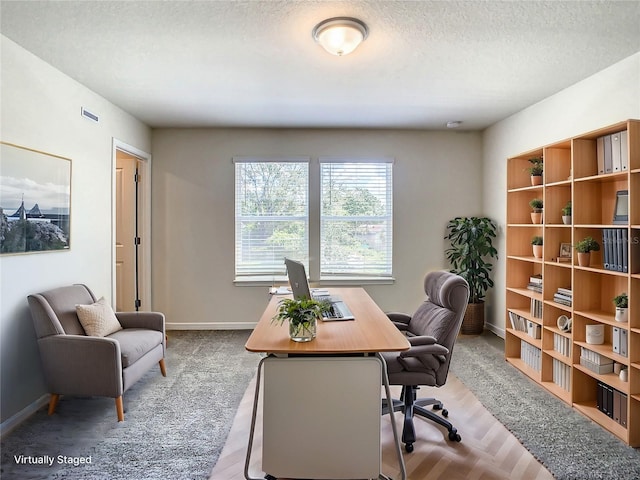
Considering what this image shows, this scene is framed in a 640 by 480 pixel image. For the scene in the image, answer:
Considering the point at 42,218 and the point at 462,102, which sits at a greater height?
the point at 462,102

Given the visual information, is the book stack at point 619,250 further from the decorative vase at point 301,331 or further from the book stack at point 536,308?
the decorative vase at point 301,331

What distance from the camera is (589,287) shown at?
9.59 ft

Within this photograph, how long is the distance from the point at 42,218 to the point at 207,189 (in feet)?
7.23

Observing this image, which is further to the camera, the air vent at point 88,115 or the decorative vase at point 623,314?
the air vent at point 88,115

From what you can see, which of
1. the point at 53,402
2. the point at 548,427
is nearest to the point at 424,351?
the point at 548,427

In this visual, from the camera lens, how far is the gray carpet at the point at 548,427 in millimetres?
2146

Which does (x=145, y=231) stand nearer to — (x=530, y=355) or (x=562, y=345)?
(x=530, y=355)

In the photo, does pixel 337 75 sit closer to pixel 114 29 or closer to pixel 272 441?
pixel 114 29

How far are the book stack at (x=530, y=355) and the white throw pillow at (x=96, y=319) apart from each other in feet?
12.0

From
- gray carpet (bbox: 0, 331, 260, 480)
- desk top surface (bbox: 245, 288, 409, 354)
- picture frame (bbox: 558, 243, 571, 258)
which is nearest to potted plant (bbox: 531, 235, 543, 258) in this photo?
picture frame (bbox: 558, 243, 571, 258)

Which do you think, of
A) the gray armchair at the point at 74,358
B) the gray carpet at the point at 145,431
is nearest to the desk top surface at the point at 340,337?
the gray carpet at the point at 145,431

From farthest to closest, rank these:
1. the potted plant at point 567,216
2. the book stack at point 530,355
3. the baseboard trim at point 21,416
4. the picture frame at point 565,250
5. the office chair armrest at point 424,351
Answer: the book stack at point 530,355 → the picture frame at point 565,250 → the potted plant at point 567,216 → the baseboard trim at point 21,416 → the office chair armrest at point 424,351

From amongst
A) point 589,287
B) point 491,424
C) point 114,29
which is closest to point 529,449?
point 491,424

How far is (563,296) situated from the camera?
10.1 ft
